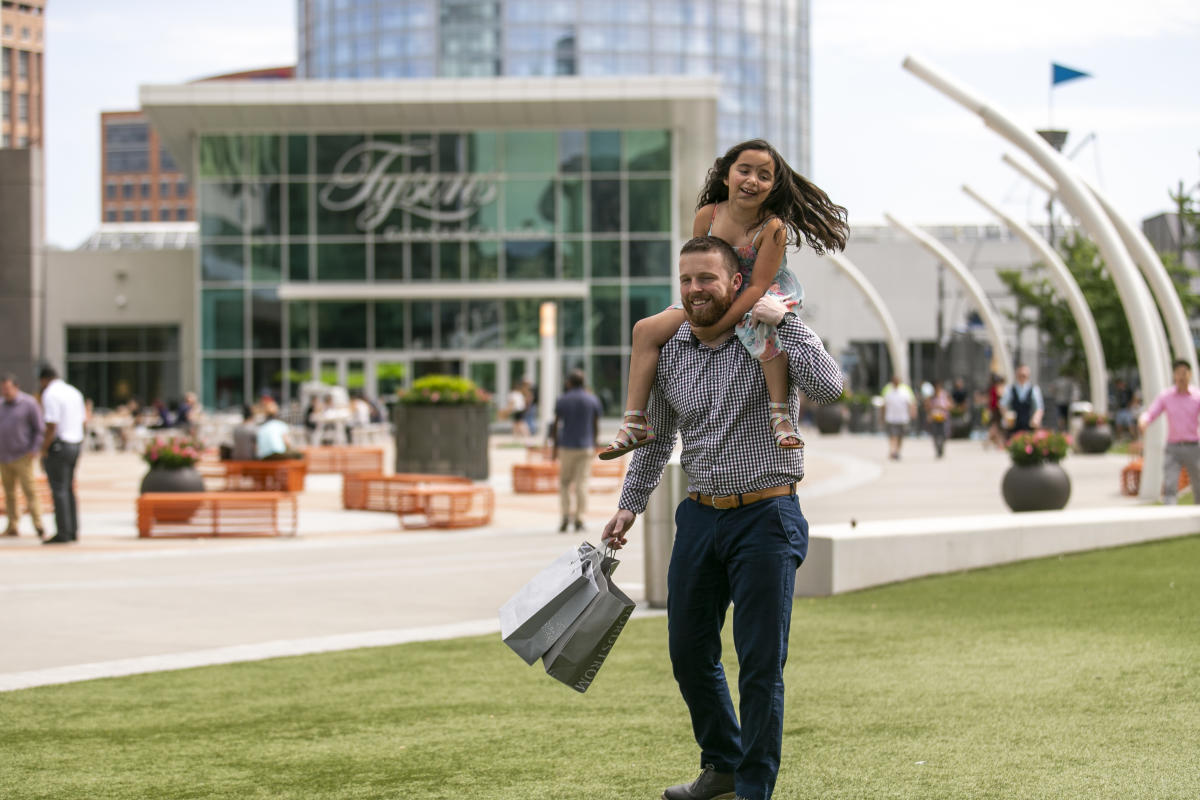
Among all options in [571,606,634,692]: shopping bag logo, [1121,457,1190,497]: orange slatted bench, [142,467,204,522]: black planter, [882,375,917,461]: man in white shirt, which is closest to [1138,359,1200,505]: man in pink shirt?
[1121,457,1190,497]: orange slatted bench

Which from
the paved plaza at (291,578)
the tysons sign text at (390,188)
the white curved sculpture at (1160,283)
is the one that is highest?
the tysons sign text at (390,188)

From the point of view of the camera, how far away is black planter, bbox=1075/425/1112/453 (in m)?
31.0

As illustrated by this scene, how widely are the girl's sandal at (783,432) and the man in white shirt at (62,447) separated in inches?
478

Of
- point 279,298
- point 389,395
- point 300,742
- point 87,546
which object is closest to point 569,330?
point 389,395

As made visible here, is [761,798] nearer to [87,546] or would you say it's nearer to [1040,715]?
[1040,715]

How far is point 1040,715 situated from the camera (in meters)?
6.16

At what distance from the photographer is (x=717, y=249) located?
4262mm

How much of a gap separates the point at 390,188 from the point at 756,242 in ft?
149

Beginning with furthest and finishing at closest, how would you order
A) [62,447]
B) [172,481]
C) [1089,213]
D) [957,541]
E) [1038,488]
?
1. [1089,213]
2. [172,481]
3. [1038,488]
4. [62,447]
5. [957,541]

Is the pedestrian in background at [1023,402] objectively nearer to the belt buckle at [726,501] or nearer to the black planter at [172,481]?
the black planter at [172,481]

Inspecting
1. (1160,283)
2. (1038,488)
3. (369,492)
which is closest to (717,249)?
(1038,488)

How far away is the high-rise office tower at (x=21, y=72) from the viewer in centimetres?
2583

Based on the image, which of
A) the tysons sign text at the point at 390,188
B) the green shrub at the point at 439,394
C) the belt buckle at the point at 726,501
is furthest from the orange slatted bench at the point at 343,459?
the tysons sign text at the point at 390,188

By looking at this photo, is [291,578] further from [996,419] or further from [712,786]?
[996,419]
